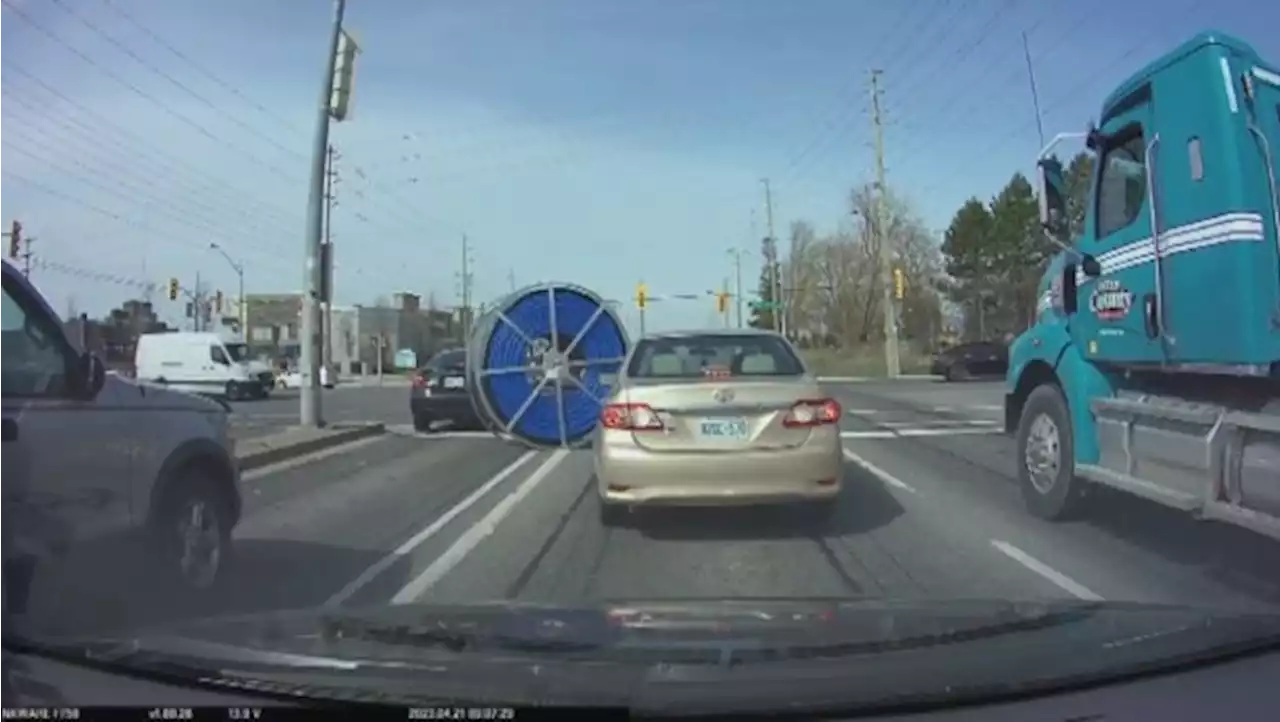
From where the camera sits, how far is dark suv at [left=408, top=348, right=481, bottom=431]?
20.5 m

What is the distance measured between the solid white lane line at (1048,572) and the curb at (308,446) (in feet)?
25.0

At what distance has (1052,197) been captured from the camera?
8.70 meters

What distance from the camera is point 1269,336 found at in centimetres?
649

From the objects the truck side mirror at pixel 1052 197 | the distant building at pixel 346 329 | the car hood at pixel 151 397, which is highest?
the distant building at pixel 346 329

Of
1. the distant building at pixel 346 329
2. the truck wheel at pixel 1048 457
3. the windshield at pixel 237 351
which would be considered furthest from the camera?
the distant building at pixel 346 329

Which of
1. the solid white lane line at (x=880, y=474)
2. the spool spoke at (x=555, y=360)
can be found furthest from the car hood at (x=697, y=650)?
Answer: the spool spoke at (x=555, y=360)

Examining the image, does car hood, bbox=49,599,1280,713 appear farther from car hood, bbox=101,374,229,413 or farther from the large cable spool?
the large cable spool

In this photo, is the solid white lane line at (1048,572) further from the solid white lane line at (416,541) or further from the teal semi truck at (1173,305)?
the solid white lane line at (416,541)

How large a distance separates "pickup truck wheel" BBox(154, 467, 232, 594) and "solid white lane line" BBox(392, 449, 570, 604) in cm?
110

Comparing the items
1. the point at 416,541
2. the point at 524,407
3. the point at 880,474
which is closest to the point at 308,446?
the point at 524,407

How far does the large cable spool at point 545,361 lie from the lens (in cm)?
1377

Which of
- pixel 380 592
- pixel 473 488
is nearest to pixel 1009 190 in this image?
pixel 473 488

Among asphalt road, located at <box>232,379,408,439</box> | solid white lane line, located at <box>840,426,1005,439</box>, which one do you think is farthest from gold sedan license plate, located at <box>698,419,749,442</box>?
asphalt road, located at <box>232,379,408,439</box>

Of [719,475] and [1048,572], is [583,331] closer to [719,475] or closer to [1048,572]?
[719,475]
